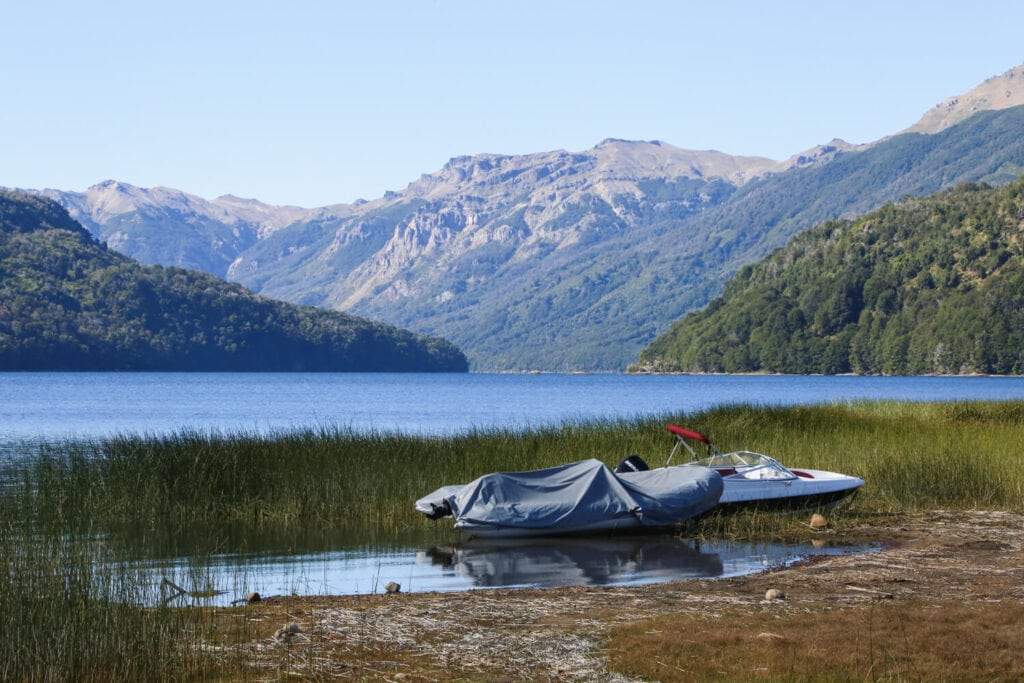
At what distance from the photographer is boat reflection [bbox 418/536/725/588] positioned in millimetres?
16531

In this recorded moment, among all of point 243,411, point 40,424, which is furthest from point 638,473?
point 243,411

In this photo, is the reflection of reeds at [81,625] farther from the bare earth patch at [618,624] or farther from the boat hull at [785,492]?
the boat hull at [785,492]

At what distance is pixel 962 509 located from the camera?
75.1ft

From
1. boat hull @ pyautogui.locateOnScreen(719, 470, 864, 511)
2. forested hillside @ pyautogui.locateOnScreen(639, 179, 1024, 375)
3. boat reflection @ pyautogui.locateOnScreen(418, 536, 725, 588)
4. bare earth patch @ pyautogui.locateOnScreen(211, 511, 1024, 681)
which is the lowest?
boat reflection @ pyautogui.locateOnScreen(418, 536, 725, 588)

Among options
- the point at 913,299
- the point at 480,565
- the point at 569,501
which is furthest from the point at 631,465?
the point at 913,299

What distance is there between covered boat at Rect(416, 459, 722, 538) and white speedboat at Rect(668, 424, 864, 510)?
967 millimetres

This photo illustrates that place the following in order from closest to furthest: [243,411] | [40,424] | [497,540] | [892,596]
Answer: [892,596], [497,540], [40,424], [243,411]

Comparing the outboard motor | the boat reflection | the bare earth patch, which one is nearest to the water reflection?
the boat reflection

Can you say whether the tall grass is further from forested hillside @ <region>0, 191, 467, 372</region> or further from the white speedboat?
forested hillside @ <region>0, 191, 467, 372</region>

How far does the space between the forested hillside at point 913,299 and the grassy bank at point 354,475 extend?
472 ft

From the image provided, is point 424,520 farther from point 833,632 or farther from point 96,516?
point 833,632

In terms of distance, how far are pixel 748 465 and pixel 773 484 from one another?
646 mm

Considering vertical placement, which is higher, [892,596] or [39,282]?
[39,282]

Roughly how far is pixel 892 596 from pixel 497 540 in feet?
26.2
